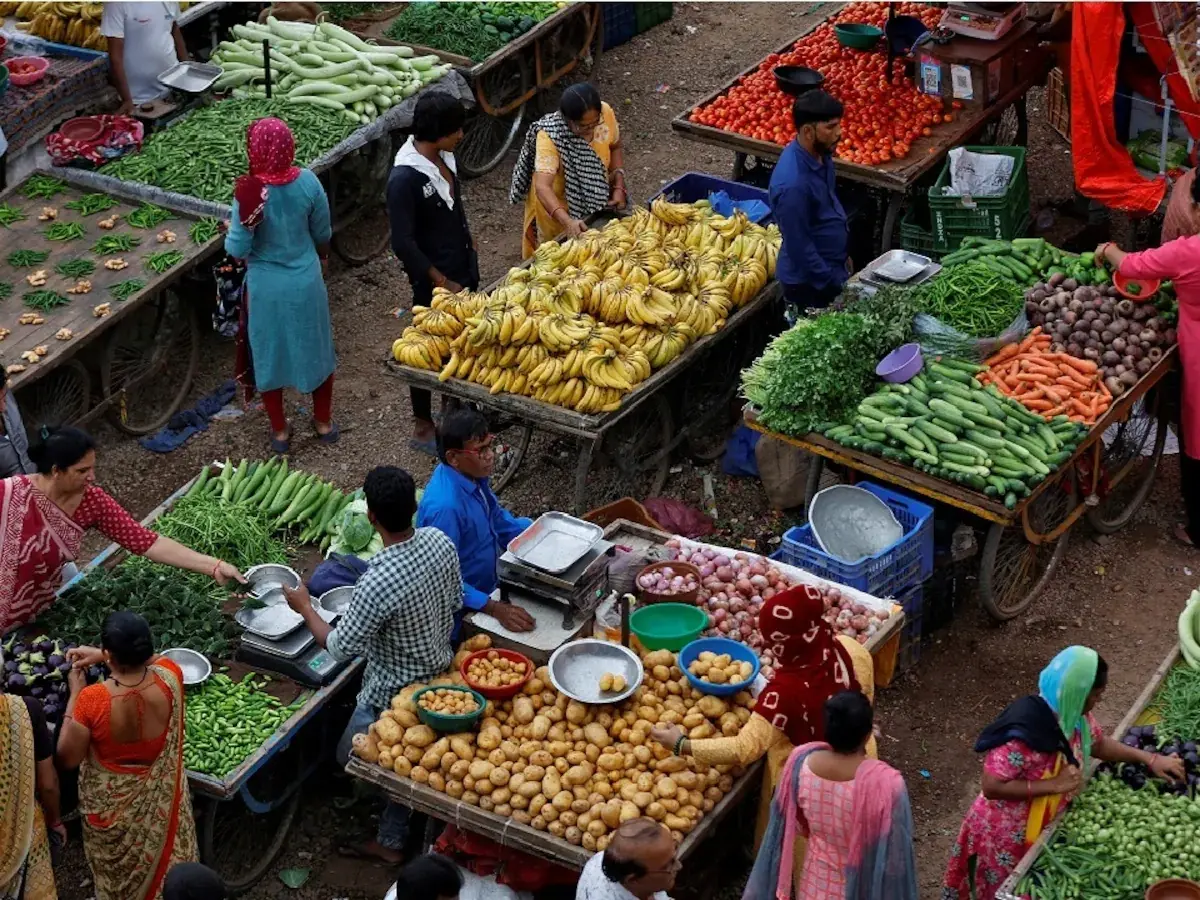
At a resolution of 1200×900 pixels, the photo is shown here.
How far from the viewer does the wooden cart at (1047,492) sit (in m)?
7.58

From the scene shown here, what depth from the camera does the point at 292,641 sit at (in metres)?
6.89

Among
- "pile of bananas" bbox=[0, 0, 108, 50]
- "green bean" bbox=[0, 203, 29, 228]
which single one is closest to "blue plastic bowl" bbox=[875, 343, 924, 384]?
"green bean" bbox=[0, 203, 29, 228]

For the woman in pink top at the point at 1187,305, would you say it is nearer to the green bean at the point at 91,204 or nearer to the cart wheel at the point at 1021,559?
the cart wheel at the point at 1021,559

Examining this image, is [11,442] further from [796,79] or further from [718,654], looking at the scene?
[796,79]

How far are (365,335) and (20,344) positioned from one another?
2.30 meters

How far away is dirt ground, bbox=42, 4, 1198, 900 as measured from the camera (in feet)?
23.0

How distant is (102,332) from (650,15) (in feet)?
22.1

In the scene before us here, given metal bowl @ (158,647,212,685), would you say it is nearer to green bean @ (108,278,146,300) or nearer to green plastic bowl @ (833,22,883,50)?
green bean @ (108,278,146,300)

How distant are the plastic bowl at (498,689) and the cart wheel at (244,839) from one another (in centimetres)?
103

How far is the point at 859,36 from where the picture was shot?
10969mm

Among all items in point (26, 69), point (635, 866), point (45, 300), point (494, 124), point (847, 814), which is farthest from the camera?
point (494, 124)

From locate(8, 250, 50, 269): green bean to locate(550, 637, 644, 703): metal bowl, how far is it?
194 inches

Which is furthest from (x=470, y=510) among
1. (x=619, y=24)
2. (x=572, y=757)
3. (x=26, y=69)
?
(x=619, y=24)

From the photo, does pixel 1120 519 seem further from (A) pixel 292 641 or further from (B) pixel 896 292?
(A) pixel 292 641
